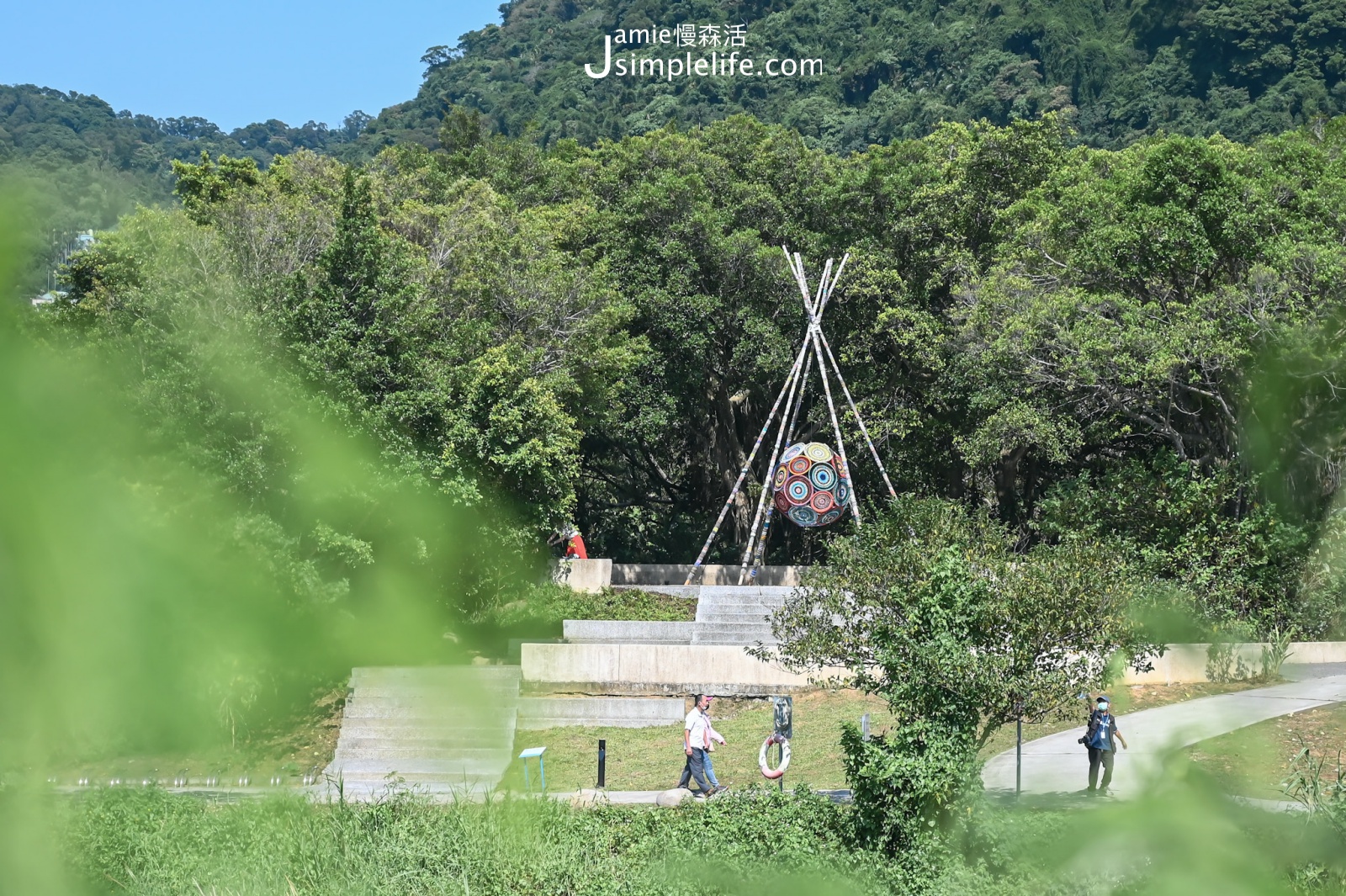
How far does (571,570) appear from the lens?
23.3m

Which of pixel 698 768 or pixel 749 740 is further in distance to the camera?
pixel 749 740

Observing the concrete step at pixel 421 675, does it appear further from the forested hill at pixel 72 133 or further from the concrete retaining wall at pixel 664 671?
the concrete retaining wall at pixel 664 671

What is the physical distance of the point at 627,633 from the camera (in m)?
20.3

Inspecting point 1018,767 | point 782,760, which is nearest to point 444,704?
point 1018,767

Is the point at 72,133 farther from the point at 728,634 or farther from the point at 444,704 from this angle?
the point at 728,634

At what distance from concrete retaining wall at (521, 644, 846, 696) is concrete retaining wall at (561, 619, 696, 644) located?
1.34 metres

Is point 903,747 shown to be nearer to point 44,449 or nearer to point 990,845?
point 990,845

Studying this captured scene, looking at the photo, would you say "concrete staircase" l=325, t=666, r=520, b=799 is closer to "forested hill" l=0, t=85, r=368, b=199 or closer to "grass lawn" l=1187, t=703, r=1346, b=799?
"forested hill" l=0, t=85, r=368, b=199

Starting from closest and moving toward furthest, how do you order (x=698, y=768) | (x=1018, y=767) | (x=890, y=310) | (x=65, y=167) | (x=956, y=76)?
1. (x=65, y=167)
2. (x=1018, y=767)
3. (x=698, y=768)
4. (x=890, y=310)
5. (x=956, y=76)

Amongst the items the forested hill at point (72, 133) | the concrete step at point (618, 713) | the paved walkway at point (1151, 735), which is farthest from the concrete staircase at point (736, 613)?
the forested hill at point (72, 133)

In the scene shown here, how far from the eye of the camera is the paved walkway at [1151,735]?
213 centimetres

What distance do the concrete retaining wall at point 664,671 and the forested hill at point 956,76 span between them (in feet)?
186

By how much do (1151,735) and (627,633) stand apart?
57.9 ft

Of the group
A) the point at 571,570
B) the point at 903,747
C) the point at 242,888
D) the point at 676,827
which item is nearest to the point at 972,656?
the point at 903,747
